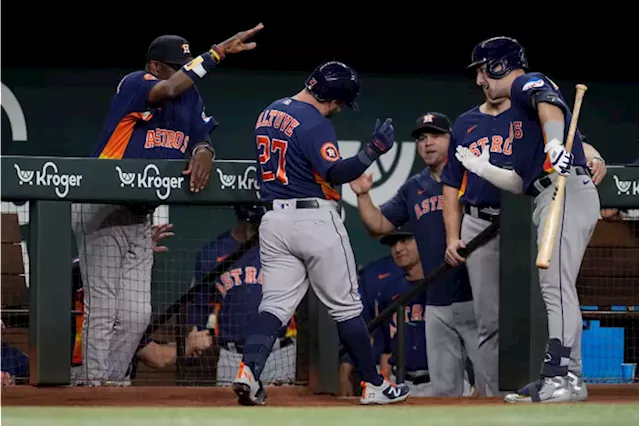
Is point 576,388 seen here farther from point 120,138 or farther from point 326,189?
point 120,138

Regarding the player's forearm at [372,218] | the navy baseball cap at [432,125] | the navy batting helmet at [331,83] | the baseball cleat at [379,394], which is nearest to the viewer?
the baseball cleat at [379,394]

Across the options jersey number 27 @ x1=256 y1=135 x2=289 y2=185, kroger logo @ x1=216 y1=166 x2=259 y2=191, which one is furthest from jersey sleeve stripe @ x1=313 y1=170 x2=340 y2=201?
kroger logo @ x1=216 y1=166 x2=259 y2=191

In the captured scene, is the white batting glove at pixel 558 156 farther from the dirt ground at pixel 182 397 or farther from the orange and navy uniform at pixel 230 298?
the orange and navy uniform at pixel 230 298

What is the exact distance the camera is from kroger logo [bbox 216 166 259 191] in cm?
582

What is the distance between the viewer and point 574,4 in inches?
322

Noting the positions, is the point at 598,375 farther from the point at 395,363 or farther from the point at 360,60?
the point at 360,60

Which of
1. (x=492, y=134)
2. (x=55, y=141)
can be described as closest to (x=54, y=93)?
(x=55, y=141)

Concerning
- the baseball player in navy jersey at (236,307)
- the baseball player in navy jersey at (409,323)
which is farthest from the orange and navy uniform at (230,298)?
the baseball player in navy jersey at (409,323)

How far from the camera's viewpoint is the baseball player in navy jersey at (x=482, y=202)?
229 inches

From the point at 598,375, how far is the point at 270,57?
315 centimetres

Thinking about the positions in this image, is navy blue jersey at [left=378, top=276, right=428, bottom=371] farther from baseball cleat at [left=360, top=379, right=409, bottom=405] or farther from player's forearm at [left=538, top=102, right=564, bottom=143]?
player's forearm at [left=538, top=102, right=564, bottom=143]

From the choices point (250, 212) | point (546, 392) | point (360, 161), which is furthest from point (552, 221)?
point (250, 212)

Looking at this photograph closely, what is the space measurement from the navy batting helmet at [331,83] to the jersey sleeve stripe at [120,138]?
96cm

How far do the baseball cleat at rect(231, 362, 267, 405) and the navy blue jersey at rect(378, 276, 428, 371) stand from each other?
1.71 metres
